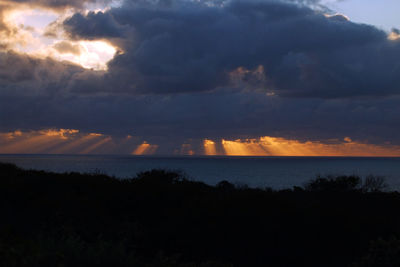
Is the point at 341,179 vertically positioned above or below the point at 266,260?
above

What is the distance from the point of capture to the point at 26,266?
5.64 meters

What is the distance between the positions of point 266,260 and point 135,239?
3.41 m

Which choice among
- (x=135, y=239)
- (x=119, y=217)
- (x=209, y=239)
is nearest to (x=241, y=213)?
(x=209, y=239)

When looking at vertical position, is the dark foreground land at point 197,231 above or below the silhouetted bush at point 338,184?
below

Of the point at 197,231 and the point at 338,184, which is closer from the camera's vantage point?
the point at 197,231

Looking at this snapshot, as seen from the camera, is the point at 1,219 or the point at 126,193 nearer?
the point at 1,219

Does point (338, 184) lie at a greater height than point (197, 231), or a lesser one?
greater

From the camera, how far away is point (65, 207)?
1258 centimetres

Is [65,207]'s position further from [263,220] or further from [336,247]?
[336,247]

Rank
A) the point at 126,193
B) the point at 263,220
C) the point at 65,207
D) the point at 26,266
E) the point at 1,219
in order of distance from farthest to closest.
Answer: the point at 126,193, the point at 65,207, the point at 1,219, the point at 263,220, the point at 26,266

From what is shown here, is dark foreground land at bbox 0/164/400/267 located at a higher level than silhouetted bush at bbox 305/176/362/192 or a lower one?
lower

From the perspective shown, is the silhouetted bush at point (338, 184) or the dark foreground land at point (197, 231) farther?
the silhouetted bush at point (338, 184)

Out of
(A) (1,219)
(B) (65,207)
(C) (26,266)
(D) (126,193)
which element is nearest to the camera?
(C) (26,266)

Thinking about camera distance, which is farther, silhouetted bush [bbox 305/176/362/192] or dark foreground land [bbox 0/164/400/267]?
silhouetted bush [bbox 305/176/362/192]
